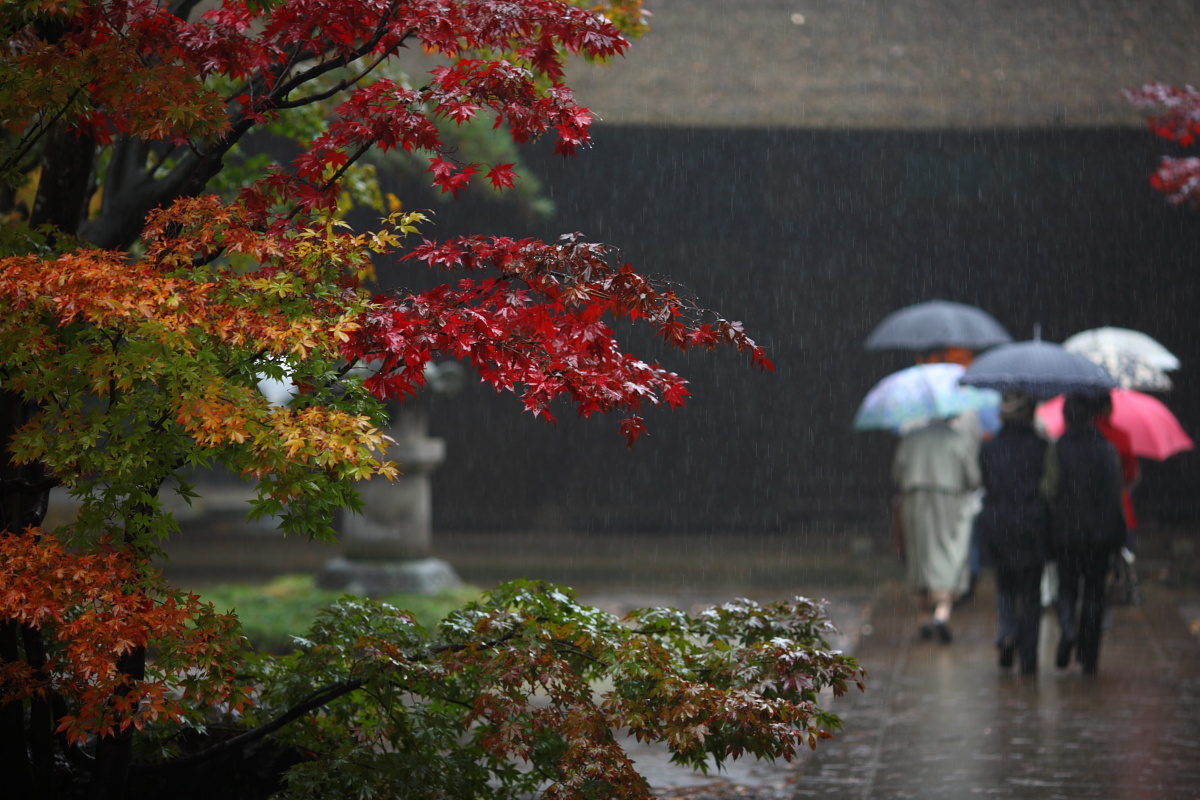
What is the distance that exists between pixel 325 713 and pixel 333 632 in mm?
372

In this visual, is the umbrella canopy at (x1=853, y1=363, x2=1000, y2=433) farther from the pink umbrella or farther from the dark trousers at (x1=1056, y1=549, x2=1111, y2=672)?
the dark trousers at (x1=1056, y1=549, x2=1111, y2=672)

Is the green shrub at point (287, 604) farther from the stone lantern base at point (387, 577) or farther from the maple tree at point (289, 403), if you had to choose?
the maple tree at point (289, 403)

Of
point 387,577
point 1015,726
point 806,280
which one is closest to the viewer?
point 1015,726

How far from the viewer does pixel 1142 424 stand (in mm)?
9445

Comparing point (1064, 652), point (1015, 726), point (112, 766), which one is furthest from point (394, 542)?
point (112, 766)

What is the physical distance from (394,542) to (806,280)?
5.92 metres

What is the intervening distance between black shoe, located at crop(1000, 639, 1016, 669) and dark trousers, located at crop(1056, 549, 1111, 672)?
11.3 inches

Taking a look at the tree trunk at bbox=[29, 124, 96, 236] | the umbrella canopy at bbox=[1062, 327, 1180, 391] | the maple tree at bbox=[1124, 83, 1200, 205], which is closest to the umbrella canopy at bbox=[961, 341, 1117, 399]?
the maple tree at bbox=[1124, 83, 1200, 205]

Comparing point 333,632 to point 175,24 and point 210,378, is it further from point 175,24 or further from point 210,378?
point 175,24

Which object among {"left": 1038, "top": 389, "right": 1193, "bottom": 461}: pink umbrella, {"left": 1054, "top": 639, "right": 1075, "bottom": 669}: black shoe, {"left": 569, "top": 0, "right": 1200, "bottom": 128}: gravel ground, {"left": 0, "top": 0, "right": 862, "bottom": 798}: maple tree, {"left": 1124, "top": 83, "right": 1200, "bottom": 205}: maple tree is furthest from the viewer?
{"left": 569, "top": 0, "right": 1200, "bottom": 128}: gravel ground

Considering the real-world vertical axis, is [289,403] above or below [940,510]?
above

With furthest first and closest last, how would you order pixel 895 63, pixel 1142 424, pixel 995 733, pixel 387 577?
1. pixel 895 63
2. pixel 387 577
3. pixel 1142 424
4. pixel 995 733

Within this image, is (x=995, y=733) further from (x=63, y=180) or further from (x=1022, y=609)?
(x=63, y=180)

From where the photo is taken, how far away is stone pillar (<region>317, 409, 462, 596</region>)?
32.1ft
